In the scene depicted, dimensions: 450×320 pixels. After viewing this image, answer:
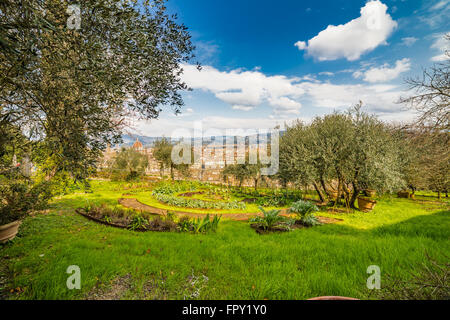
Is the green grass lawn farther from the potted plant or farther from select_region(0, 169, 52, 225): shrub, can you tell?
the potted plant

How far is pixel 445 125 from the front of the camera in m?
6.48

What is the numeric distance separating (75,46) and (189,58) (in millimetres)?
3183

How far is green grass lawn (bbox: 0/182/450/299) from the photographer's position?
3.76m

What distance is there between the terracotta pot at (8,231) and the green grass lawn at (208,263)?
276 mm

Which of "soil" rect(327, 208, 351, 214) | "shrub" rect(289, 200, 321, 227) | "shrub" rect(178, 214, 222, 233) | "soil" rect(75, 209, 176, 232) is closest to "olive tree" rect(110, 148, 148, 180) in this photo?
"soil" rect(75, 209, 176, 232)

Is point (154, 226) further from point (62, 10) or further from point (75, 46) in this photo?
point (62, 10)

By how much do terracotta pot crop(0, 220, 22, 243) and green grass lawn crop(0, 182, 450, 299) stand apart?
0.91 feet

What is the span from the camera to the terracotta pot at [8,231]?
578 centimetres

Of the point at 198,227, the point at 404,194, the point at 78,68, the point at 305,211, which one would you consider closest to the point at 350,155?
the point at 305,211

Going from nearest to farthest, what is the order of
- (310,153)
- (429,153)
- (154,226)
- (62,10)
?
(62,10)
(429,153)
(154,226)
(310,153)

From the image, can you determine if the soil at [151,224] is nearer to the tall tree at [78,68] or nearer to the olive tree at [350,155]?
the tall tree at [78,68]

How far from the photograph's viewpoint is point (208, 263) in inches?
197

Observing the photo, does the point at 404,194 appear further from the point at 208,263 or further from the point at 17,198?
the point at 17,198
